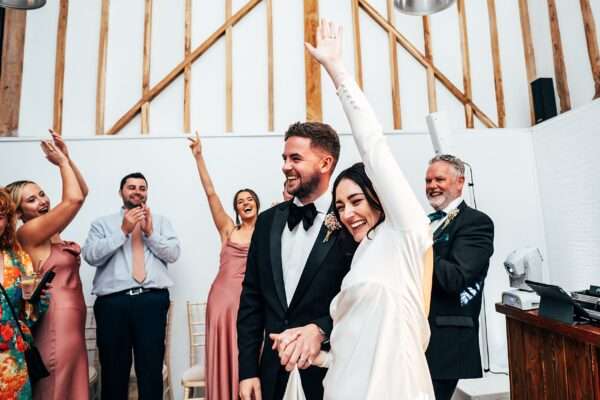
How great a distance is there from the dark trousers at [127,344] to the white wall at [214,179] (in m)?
0.98

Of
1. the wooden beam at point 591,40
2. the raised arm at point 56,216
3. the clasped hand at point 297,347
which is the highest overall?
the wooden beam at point 591,40

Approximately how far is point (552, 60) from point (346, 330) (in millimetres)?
4680

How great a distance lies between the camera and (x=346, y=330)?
1.06m

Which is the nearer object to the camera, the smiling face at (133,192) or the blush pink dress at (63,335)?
the blush pink dress at (63,335)

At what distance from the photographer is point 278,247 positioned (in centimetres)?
148

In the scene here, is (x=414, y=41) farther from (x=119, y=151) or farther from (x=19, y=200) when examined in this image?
(x=19, y=200)

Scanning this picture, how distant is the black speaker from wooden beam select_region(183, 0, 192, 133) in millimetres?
3592

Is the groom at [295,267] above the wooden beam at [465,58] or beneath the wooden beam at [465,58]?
beneath

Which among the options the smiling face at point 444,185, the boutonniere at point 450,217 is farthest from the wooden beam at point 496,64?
the boutonniere at point 450,217

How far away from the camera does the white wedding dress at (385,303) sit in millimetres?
985

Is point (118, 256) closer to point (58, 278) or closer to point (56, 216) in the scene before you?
point (58, 278)

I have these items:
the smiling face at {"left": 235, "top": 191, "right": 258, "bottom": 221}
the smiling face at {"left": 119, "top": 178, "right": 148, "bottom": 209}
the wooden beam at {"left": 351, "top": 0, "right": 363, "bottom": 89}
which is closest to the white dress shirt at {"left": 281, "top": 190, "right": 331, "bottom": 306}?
the smiling face at {"left": 235, "top": 191, "right": 258, "bottom": 221}

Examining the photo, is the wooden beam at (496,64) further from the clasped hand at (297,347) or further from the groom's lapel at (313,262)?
the clasped hand at (297,347)

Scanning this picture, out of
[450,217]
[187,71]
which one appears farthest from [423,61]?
[450,217]
